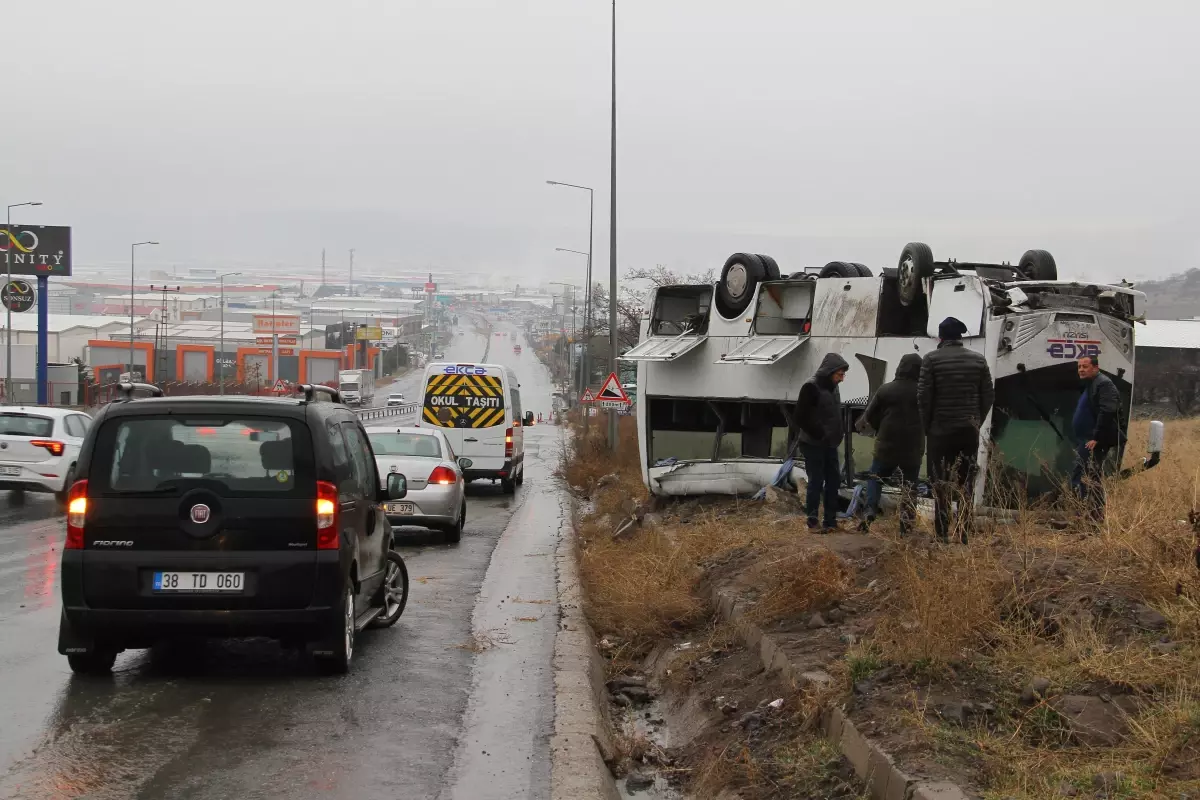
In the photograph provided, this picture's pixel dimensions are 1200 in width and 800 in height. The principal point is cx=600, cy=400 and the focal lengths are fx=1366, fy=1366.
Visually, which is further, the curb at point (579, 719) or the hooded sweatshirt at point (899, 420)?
the hooded sweatshirt at point (899, 420)

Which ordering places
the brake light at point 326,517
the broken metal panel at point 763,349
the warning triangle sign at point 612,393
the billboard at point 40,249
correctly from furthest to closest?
1. the billboard at point 40,249
2. the warning triangle sign at point 612,393
3. the broken metal panel at point 763,349
4. the brake light at point 326,517

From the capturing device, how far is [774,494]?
49.6ft

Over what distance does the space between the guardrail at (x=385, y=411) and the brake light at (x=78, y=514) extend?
68443mm

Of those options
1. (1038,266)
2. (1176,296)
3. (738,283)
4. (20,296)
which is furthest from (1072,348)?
(1176,296)

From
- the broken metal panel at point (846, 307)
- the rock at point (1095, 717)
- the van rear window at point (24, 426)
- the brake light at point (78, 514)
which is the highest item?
the broken metal panel at point (846, 307)

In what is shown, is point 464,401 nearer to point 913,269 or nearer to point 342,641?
point 913,269

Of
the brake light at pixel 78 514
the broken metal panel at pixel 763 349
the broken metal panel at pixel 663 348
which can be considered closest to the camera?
the brake light at pixel 78 514

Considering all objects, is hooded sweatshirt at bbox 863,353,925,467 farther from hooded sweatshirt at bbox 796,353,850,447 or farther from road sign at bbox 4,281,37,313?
road sign at bbox 4,281,37,313

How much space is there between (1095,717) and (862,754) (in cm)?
93

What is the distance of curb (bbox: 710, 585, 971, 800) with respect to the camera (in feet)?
16.0

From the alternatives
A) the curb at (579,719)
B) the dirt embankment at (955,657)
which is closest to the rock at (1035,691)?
the dirt embankment at (955,657)

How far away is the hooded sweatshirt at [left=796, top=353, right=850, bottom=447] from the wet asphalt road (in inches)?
103

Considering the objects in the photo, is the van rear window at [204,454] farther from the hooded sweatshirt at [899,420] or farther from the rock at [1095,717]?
the hooded sweatshirt at [899,420]

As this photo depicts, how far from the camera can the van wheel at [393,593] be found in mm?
9930
